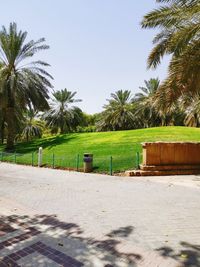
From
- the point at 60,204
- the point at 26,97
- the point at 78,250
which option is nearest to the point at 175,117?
the point at 26,97

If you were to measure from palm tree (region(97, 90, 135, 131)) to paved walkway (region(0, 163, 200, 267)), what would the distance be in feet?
115

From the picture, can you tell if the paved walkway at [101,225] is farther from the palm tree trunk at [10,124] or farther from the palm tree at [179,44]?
the palm tree trunk at [10,124]

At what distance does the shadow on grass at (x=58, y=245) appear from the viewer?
5.02 m

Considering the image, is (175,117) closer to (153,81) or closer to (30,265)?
(153,81)

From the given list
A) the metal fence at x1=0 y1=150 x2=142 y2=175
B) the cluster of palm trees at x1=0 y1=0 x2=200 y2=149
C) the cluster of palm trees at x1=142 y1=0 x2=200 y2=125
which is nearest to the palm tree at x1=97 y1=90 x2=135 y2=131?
the cluster of palm trees at x1=0 y1=0 x2=200 y2=149

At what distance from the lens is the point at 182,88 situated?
12211 mm

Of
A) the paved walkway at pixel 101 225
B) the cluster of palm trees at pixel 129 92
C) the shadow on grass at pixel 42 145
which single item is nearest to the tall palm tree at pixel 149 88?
the cluster of palm trees at pixel 129 92

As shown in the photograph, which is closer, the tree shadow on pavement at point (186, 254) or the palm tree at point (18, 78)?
the tree shadow on pavement at point (186, 254)

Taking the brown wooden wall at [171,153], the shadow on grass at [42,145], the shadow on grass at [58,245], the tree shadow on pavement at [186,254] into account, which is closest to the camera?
the tree shadow on pavement at [186,254]

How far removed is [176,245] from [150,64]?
348 inches

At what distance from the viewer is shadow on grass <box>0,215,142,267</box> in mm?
5023

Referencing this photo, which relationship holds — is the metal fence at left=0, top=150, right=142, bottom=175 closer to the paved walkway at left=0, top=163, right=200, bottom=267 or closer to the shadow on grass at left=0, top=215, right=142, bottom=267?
the paved walkway at left=0, top=163, right=200, bottom=267

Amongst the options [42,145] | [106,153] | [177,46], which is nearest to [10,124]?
[42,145]

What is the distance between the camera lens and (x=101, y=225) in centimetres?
684
